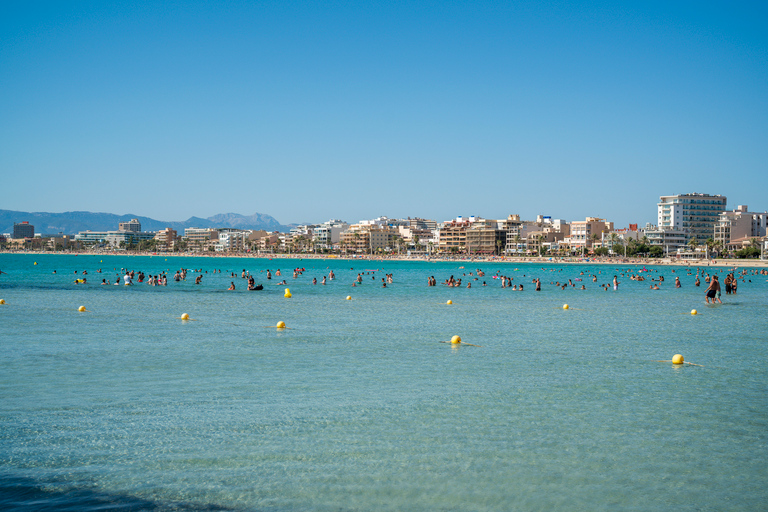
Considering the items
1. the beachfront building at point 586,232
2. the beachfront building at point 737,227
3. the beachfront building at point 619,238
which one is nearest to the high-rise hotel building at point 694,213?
the beachfront building at point 737,227

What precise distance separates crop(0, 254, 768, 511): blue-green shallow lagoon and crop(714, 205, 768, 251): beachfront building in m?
165

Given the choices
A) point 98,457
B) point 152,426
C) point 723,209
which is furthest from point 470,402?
point 723,209

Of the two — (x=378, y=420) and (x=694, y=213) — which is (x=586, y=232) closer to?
(x=694, y=213)

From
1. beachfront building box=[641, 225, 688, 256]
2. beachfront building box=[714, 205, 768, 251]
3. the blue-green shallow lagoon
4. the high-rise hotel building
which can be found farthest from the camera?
the high-rise hotel building

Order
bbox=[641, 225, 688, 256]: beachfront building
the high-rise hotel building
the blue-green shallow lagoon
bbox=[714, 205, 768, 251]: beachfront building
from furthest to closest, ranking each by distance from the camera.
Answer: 1. the high-rise hotel building
2. bbox=[641, 225, 688, 256]: beachfront building
3. bbox=[714, 205, 768, 251]: beachfront building
4. the blue-green shallow lagoon

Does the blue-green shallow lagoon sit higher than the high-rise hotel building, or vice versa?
the high-rise hotel building

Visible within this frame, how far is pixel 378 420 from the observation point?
38.7 ft

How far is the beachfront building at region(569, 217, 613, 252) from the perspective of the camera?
185 metres

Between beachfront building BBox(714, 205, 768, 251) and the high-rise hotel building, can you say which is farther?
the high-rise hotel building

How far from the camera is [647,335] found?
2417cm

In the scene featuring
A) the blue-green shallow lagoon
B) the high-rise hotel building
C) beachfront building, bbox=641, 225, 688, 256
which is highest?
the high-rise hotel building

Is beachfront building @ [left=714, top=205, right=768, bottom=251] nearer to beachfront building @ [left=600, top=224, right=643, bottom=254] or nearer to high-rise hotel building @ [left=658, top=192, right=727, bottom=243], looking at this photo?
high-rise hotel building @ [left=658, top=192, right=727, bottom=243]

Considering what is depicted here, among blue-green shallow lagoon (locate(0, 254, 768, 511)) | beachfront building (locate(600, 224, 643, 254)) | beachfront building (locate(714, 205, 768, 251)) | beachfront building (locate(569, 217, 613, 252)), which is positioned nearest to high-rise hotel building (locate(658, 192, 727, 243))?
beachfront building (locate(714, 205, 768, 251))

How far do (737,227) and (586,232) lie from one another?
39744mm
